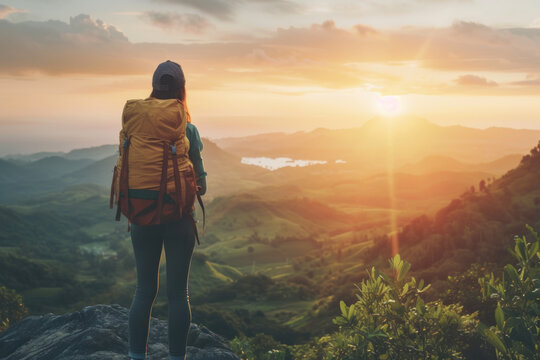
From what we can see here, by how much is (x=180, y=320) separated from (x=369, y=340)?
110 inches

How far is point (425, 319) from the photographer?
5070 mm

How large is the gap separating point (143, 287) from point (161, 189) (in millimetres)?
1681

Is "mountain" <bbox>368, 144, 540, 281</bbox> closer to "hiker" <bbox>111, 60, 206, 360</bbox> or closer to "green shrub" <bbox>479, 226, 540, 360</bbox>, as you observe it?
"green shrub" <bbox>479, 226, 540, 360</bbox>

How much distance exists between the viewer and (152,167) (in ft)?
17.5

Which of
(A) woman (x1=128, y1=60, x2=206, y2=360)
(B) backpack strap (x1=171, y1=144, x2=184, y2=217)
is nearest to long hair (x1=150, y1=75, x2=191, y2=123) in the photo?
(A) woman (x1=128, y1=60, x2=206, y2=360)

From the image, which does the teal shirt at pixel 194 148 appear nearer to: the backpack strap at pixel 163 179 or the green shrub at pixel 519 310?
the backpack strap at pixel 163 179

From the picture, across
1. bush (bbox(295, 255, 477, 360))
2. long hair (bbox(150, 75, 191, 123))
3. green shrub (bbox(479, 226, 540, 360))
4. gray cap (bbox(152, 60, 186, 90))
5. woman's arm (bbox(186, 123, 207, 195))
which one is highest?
gray cap (bbox(152, 60, 186, 90))

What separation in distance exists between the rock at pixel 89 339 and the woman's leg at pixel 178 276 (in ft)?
5.24

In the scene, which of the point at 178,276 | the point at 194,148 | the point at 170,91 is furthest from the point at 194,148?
the point at 178,276

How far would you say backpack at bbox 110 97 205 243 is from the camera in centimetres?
533

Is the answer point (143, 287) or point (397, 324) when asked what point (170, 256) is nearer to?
point (143, 287)

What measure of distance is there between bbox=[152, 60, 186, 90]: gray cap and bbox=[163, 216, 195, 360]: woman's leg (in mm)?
1940

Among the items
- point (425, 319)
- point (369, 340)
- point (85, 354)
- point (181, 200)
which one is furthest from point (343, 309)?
point (85, 354)

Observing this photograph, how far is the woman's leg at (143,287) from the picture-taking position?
18.9 feet
